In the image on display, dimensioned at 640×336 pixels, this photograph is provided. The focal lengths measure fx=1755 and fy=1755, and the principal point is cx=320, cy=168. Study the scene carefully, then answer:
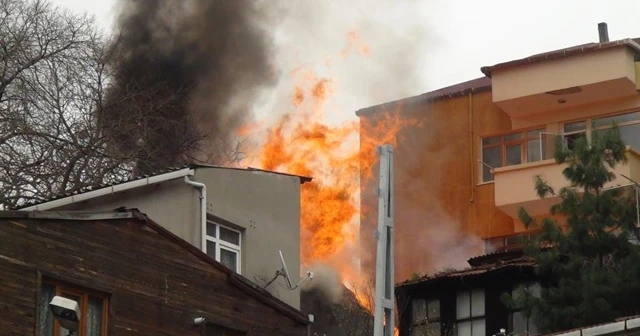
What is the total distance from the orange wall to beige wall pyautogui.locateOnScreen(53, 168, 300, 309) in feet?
34.7

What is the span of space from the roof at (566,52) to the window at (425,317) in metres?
10.7

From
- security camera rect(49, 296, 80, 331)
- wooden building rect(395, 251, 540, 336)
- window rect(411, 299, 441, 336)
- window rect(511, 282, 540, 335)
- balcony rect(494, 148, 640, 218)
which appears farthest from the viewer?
balcony rect(494, 148, 640, 218)

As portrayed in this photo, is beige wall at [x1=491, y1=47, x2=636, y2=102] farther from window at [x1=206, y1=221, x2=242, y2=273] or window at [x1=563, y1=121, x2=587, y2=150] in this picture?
window at [x1=206, y1=221, x2=242, y2=273]

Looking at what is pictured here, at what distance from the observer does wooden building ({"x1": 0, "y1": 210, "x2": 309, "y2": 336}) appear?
2300 centimetres

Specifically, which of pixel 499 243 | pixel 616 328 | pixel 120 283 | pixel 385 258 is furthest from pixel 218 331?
pixel 499 243

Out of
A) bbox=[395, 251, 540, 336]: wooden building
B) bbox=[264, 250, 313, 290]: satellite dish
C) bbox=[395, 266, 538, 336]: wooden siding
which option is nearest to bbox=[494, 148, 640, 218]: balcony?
bbox=[395, 251, 540, 336]: wooden building

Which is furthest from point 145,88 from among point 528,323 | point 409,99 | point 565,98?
point 528,323

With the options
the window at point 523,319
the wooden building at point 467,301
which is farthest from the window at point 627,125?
the window at point 523,319

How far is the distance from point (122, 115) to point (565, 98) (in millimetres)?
10898

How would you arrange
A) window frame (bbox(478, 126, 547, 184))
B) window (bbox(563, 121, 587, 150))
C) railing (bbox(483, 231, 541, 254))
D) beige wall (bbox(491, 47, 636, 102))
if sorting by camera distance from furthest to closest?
window frame (bbox(478, 126, 547, 184)) → window (bbox(563, 121, 587, 150)) → railing (bbox(483, 231, 541, 254)) → beige wall (bbox(491, 47, 636, 102))

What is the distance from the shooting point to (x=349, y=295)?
44.2 m

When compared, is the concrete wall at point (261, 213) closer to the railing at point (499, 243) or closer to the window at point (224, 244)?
the window at point (224, 244)

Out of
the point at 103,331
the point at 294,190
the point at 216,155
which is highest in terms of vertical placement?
the point at 216,155

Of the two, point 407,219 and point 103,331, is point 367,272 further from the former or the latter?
point 103,331
